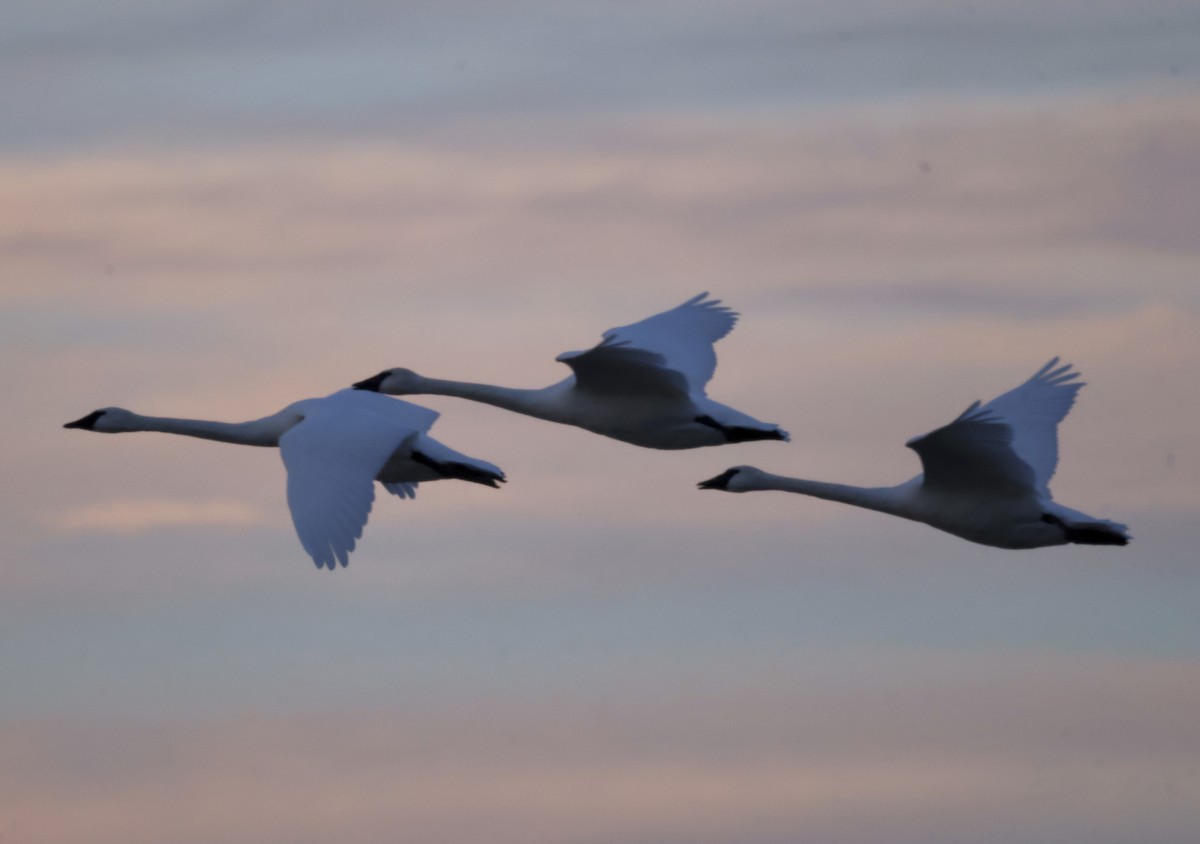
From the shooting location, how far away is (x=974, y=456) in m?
36.4

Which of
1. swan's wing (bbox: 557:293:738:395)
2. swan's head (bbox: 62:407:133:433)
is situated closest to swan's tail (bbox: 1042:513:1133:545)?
swan's wing (bbox: 557:293:738:395)

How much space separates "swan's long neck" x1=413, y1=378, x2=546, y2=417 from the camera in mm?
39656

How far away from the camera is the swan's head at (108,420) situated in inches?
1642

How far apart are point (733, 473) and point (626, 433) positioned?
7.77 ft

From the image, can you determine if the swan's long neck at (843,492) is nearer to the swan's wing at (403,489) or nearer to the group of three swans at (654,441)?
the group of three swans at (654,441)

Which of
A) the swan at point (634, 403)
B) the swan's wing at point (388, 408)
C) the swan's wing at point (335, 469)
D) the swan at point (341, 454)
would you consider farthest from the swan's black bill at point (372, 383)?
the swan's wing at point (335, 469)

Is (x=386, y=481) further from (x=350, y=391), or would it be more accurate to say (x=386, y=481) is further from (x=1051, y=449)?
(x=1051, y=449)

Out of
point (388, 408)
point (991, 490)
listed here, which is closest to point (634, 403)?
point (388, 408)

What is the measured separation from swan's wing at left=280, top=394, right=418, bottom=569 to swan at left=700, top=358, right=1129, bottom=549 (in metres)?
5.62

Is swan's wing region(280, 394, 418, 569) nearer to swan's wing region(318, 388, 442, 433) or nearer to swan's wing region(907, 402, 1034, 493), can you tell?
swan's wing region(318, 388, 442, 433)

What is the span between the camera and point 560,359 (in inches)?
1478

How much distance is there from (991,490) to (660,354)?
3995 millimetres

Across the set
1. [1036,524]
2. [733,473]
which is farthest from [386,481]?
[1036,524]

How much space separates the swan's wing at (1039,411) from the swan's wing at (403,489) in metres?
6.84
